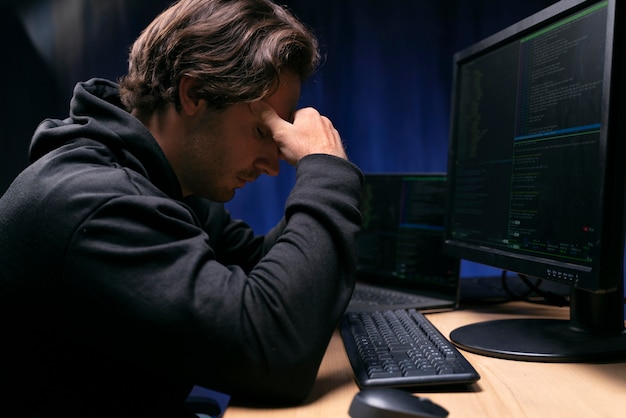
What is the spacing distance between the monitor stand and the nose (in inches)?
17.4

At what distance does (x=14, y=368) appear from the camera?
736 mm

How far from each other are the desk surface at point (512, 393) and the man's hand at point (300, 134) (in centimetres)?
33

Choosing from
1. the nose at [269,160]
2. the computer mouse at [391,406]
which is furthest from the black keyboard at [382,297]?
the computer mouse at [391,406]

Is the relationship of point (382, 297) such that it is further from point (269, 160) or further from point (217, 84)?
point (217, 84)

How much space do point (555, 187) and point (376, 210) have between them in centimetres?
69

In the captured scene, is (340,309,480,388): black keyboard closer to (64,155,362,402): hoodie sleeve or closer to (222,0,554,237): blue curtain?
(64,155,362,402): hoodie sleeve

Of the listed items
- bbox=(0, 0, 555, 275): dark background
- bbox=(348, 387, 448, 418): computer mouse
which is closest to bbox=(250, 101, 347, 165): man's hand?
bbox=(348, 387, 448, 418): computer mouse

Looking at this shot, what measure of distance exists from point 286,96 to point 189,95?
0.18m

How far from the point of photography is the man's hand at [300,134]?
2.82ft

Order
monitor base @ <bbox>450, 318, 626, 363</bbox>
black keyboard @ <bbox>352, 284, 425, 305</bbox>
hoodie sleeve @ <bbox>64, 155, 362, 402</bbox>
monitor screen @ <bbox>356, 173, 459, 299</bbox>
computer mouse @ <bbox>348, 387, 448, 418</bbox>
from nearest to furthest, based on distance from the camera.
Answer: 1. computer mouse @ <bbox>348, 387, 448, 418</bbox>
2. hoodie sleeve @ <bbox>64, 155, 362, 402</bbox>
3. monitor base @ <bbox>450, 318, 626, 363</bbox>
4. black keyboard @ <bbox>352, 284, 425, 305</bbox>
5. monitor screen @ <bbox>356, 173, 459, 299</bbox>

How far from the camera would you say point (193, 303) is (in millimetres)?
604

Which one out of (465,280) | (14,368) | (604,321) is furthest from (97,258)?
(465,280)

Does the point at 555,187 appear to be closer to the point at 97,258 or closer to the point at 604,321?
the point at 604,321

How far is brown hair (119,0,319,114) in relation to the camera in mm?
898
